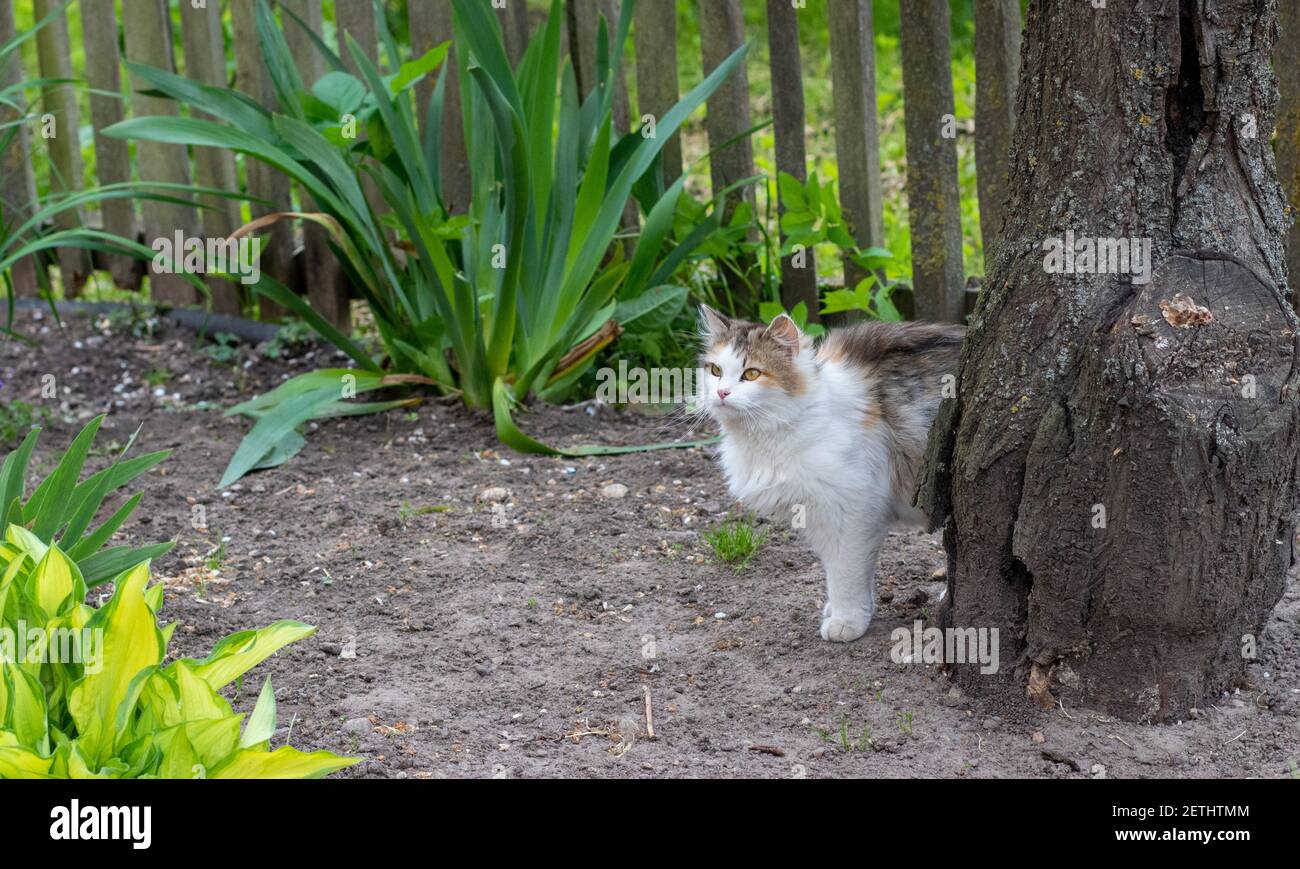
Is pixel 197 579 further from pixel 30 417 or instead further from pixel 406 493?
pixel 30 417

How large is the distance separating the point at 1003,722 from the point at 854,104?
251 centimetres

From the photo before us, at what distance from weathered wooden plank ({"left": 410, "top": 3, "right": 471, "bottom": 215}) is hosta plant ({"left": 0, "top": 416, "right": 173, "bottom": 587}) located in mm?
2290

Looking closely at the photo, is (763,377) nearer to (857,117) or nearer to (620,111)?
(857,117)

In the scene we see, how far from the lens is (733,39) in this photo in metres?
4.69

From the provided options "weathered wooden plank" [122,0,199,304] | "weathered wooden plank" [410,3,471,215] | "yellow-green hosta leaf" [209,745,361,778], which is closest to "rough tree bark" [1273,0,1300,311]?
"weathered wooden plank" [410,3,471,215]

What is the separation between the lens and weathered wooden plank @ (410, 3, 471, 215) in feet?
16.4

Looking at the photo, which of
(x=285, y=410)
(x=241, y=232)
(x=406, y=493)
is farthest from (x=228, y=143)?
(x=406, y=493)

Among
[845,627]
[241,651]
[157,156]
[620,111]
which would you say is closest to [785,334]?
[845,627]

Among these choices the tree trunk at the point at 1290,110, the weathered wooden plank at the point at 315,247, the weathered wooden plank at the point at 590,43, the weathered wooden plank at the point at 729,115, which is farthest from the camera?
the weathered wooden plank at the point at 315,247

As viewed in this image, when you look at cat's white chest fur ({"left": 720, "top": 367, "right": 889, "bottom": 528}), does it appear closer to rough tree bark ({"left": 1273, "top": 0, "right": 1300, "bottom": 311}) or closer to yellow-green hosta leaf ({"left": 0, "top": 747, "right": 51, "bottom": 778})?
rough tree bark ({"left": 1273, "top": 0, "right": 1300, "bottom": 311})

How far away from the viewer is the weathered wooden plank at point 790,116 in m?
4.51

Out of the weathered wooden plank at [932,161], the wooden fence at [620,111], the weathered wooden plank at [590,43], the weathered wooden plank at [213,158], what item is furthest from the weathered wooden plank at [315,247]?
the weathered wooden plank at [932,161]

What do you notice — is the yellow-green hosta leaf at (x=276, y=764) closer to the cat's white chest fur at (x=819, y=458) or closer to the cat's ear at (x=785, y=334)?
the cat's white chest fur at (x=819, y=458)

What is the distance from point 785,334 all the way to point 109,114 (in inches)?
153
